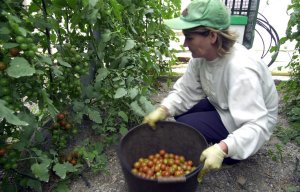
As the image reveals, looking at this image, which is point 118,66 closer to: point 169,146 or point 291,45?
point 169,146

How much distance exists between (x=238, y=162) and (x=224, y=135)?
0.88ft

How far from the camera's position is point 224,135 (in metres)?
1.89

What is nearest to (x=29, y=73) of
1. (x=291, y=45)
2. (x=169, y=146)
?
(x=169, y=146)

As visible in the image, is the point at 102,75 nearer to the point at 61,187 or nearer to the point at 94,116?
the point at 94,116

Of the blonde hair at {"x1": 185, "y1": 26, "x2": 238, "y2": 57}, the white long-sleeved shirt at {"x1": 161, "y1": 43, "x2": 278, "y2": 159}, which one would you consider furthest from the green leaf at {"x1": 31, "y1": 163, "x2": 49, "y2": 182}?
the blonde hair at {"x1": 185, "y1": 26, "x2": 238, "y2": 57}

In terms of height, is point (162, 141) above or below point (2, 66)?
below

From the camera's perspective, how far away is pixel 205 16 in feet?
5.01

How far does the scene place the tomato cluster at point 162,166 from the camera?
5.40 ft

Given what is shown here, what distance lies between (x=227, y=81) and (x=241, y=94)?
139 millimetres

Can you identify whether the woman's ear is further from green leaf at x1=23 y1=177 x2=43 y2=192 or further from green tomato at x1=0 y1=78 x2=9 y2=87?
green leaf at x1=23 y1=177 x2=43 y2=192

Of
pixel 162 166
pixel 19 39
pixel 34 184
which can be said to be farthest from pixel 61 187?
pixel 19 39

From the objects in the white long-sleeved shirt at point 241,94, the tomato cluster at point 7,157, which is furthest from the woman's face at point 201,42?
the tomato cluster at point 7,157

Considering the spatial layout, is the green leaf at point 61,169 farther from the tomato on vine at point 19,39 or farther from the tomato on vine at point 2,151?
the tomato on vine at point 19,39

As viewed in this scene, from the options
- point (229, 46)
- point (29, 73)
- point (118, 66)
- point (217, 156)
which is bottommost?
point (217, 156)
